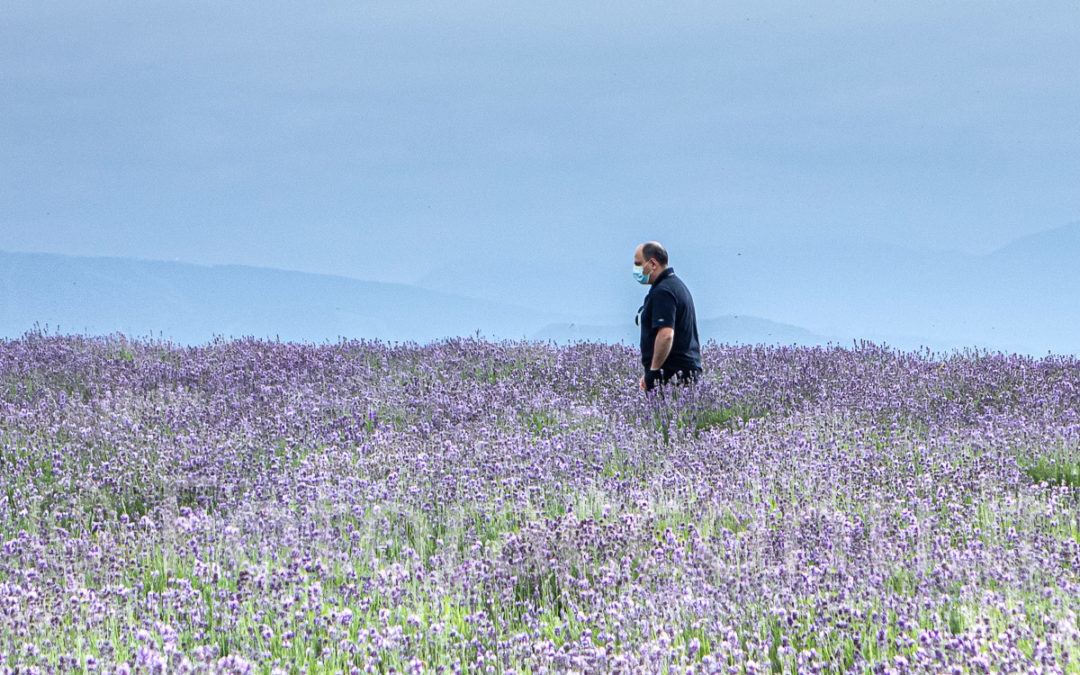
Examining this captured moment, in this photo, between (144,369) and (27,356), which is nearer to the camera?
(144,369)

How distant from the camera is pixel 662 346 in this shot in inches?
295

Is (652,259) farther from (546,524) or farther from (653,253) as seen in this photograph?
(546,524)

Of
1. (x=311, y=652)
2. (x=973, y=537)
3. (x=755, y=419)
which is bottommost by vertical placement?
(x=311, y=652)

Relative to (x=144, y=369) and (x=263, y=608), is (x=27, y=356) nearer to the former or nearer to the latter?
(x=144, y=369)

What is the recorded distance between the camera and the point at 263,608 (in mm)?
3633

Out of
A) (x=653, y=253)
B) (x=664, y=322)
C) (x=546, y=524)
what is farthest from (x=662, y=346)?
(x=546, y=524)

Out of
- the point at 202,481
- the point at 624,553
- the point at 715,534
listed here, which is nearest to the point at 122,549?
the point at 202,481

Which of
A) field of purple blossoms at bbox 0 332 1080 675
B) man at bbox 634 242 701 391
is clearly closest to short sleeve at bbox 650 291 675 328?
man at bbox 634 242 701 391

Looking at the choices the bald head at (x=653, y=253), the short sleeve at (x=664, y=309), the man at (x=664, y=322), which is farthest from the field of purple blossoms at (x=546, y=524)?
the bald head at (x=653, y=253)

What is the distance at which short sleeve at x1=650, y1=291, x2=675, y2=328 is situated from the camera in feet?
24.3

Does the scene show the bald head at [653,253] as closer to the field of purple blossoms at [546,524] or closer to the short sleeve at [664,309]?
the short sleeve at [664,309]

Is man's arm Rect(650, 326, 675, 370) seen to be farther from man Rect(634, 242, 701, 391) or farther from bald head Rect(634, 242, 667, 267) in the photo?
bald head Rect(634, 242, 667, 267)

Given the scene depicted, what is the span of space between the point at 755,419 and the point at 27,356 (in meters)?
8.77

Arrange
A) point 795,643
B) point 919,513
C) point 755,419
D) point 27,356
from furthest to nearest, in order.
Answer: point 27,356 < point 755,419 < point 919,513 < point 795,643
